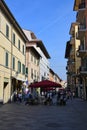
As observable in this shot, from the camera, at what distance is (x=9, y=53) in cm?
3809

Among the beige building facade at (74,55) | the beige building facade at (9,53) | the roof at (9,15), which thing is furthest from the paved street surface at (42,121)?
the beige building facade at (74,55)

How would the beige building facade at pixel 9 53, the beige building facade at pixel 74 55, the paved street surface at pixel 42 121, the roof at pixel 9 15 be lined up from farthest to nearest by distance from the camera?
the beige building facade at pixel 74 55, the beige building facade at pixel 9 53, the roof at pixel 9 15, the paved street surface at pixel 42 121

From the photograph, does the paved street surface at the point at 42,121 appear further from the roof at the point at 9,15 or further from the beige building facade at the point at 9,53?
the roof at the point at 9,15

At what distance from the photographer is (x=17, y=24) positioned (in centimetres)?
4103

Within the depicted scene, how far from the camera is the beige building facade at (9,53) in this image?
112 feet

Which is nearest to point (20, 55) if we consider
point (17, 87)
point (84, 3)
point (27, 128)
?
point (17, 87)

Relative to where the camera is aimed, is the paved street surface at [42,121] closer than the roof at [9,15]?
Yes

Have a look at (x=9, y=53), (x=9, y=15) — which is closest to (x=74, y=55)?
(x=9, y=53)

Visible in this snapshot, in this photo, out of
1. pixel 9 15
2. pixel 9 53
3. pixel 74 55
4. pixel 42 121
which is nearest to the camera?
pixel 42 121

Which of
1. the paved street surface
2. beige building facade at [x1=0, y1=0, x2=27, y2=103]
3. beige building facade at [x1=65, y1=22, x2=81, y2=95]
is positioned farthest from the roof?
beige building facade at [x1=65, y1=22, x2=81, y2=95]

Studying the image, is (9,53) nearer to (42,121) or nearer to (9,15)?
(9,15)

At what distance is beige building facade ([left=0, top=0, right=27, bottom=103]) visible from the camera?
3419cm

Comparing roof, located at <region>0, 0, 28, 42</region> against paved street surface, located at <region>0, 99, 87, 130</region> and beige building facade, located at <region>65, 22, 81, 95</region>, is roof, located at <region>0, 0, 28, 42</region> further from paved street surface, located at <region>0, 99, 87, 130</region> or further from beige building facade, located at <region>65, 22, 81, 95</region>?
beige building facade, located at <region>65, 22, 81, 95</region>

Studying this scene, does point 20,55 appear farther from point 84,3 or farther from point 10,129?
point 10,129
